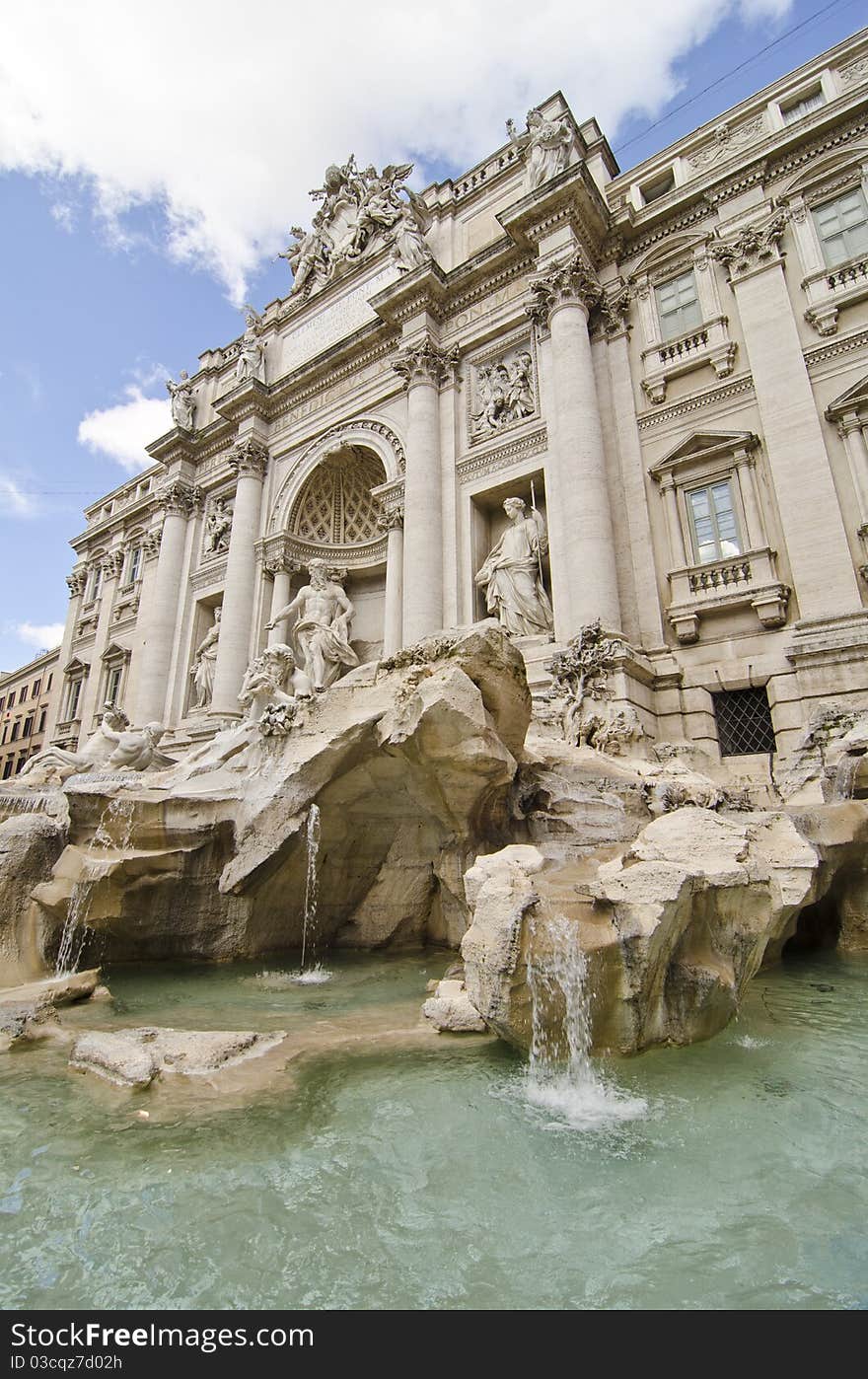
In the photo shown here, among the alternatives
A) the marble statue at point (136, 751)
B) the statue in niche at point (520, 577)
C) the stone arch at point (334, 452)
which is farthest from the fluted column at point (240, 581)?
the statue in niche at point (520, 577)

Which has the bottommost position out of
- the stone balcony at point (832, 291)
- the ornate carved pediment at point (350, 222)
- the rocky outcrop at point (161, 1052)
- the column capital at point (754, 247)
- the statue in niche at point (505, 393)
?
the rocky outcrop at point (161, 1052)

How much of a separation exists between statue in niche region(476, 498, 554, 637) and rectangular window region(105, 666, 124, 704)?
1462cm

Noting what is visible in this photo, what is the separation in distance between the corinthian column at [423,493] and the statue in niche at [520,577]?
3.83 feet

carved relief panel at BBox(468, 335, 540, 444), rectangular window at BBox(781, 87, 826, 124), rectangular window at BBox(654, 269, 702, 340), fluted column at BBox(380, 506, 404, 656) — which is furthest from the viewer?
fluted column at BBox(380, 506, 404, 656)

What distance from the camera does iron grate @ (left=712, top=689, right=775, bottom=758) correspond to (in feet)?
33.3

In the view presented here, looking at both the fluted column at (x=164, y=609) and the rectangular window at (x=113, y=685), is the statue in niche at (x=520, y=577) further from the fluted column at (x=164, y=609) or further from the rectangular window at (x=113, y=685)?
the rectangular window at (x=113, y=685)

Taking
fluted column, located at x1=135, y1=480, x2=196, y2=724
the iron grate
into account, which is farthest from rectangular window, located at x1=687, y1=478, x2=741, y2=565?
fluted column, located at x1=135, y1=480, x2=196, y2=724

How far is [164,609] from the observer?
19203mm

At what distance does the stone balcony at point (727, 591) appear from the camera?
33.1ft

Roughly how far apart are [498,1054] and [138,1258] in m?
1.90

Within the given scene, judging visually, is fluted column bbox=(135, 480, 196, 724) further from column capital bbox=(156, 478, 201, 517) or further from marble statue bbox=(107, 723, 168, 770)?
marble statue bbox=(107, 723, 168, 770)

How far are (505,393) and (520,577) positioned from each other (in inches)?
180

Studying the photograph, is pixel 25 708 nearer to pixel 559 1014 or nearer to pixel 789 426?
pixel 789 426
